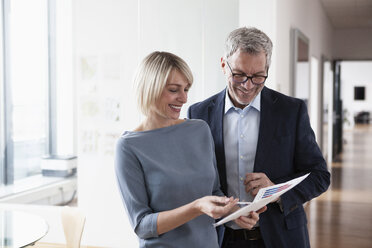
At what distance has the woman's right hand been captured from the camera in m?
1.46

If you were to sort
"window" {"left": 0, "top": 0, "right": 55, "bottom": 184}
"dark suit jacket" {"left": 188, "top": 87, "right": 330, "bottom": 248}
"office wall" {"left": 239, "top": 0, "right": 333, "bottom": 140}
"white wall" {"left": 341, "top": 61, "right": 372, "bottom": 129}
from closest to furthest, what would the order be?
"dark suit jacket" {"left": 188, "top": 87, "right": 330, "bottom": 248}
"office wall" {"left": 239, "top": 0, "right": 333, "bottom": 140}
"window" {"left": 0, "top": 0, "right": 55, "bottom": 184}
"white wall" {"left": 341, "top": 61, "right": 372, "bottom": 129}

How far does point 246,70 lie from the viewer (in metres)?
1.79

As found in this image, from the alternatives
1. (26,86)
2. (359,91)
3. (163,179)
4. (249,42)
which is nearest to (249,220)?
(163,179)

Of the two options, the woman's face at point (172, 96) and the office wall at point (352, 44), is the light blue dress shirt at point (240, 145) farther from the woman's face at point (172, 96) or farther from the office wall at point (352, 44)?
the office wall at point (352, 44)

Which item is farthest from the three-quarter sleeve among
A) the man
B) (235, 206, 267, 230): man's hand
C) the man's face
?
the man's face

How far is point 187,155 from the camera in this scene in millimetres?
1726

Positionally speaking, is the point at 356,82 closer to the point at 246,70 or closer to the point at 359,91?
the point at 359,91

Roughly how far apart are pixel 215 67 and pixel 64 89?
161cm

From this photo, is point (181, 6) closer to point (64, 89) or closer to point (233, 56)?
point (64, 89)

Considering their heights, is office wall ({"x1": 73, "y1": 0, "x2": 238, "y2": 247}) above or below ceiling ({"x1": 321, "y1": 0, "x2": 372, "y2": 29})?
below

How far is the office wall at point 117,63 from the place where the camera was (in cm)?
424

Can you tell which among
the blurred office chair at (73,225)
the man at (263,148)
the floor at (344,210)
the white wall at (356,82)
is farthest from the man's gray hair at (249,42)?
the white wall at (356,82)

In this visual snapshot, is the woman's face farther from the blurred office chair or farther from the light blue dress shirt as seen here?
the blurred office chair

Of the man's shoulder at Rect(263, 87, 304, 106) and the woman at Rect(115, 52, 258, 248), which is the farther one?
the man's shoulder at Rect(263, 87, 304, 106)
